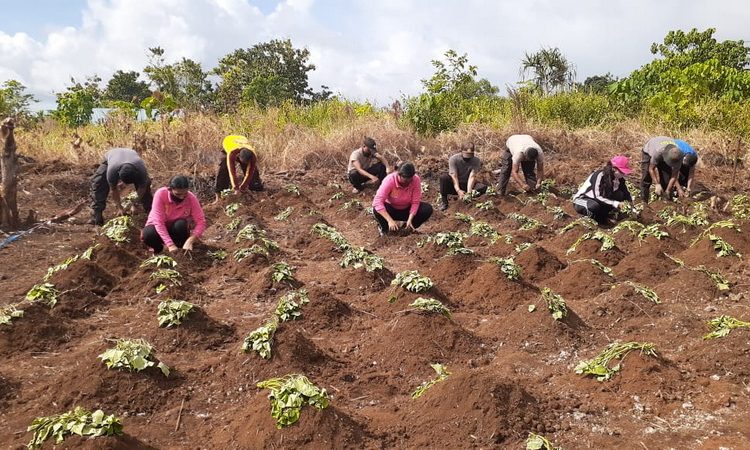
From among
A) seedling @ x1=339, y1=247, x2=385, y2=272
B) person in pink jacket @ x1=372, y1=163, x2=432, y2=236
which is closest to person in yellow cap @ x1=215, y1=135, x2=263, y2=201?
person in pink jacket @ x1=372, y1=163, x2=432, y2=236

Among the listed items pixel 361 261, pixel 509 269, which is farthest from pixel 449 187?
pixel 509 269

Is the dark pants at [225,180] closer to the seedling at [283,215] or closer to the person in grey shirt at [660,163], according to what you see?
the seedling at [283,215]

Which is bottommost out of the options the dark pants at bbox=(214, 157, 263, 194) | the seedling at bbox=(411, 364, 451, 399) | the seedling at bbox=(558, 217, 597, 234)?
the seedling at bbox=(411, 364, 451, 399)

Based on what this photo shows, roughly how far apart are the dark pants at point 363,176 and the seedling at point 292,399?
864 centimetres

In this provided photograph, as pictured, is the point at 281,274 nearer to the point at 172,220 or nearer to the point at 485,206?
the point at 172,220

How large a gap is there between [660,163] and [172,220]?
8100 mm

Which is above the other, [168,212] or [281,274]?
[168,212]

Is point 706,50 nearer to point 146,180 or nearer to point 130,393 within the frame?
point 146,180

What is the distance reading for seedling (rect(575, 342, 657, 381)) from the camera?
3496 mm

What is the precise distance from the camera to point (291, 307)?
4734 mm

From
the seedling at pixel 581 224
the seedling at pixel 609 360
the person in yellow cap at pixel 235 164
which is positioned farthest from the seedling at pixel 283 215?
the seedling at pixel 609 360

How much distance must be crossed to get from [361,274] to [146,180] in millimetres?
4123

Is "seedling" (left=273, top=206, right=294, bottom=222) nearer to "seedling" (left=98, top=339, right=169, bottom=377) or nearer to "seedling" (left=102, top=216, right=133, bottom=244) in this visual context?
"seedling" (left=102, top=216, right=133, bottom=244)

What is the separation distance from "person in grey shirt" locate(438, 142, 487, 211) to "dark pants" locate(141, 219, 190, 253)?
512 cm
